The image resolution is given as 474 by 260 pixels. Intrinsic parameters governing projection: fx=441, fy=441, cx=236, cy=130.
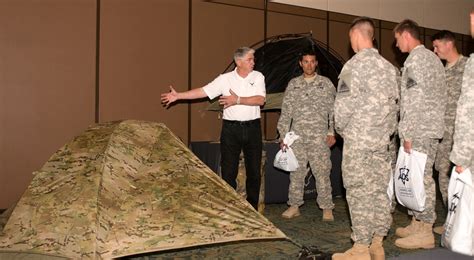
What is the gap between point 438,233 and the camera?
3.43m

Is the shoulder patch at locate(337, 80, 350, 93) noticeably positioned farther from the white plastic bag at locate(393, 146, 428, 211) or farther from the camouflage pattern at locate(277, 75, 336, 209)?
the camouflage pattern at locate(277, 75, 336, 209)

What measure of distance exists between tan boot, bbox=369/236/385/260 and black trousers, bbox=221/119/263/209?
115 cm

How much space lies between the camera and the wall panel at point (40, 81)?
12.8 ft

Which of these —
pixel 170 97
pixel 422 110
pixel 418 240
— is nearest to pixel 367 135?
pixel 422 110

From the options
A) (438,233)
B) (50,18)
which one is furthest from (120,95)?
(438,233)

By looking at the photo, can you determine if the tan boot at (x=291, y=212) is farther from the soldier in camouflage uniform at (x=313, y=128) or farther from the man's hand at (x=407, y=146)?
the man's hand at (x=407, y=146)

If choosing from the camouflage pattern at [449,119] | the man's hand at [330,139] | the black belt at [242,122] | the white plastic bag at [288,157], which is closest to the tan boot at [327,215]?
the white plastic bag at [288,157]

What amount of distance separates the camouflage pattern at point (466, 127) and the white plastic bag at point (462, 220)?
0.07 m

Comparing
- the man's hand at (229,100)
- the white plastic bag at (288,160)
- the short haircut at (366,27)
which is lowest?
the white plastic bag at (288,160)

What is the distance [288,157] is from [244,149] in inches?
16.9

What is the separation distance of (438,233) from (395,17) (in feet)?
13.6

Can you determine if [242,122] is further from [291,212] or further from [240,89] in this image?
[291,212]

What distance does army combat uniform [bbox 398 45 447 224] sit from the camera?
290 centimetres

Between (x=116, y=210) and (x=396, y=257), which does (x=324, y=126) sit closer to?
(x=396, y=257)
